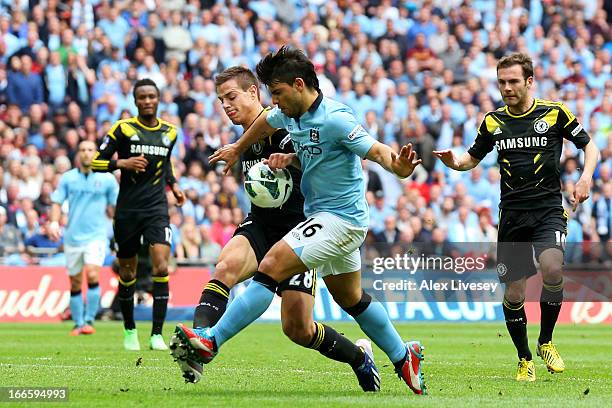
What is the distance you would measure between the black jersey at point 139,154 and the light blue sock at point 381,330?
5.58 metres

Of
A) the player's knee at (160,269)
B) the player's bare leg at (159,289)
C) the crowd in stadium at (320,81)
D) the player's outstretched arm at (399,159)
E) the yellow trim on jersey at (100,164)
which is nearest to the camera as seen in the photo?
the player's outstretched arm at (399,159)

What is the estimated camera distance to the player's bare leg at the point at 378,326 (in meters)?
8.66

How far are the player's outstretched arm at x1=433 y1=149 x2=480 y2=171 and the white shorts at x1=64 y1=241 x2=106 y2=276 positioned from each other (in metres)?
8.11

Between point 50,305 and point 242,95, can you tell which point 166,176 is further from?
point 50,305

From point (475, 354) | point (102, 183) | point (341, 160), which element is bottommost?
point (475, 354)

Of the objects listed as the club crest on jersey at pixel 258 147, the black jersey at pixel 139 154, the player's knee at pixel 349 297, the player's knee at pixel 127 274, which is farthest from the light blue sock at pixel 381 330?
the player's knee at pixel 127 274

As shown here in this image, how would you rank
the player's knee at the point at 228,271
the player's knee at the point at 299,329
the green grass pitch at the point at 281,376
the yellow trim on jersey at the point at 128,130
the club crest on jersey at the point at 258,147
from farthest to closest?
the yellow trim on jersey at the point at 128,130, the club crest on jersey at the point at 258,147, the player's knee at the point at 228,271, the player's knee at the point at 299,329, the green grass pitch at the point at 281,376

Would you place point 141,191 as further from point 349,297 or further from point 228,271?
point 349,297

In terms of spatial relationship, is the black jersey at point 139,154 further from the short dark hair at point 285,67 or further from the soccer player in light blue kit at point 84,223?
the short dark hair at point 285,67

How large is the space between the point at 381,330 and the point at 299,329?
0.60 m

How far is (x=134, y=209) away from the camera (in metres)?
14.0

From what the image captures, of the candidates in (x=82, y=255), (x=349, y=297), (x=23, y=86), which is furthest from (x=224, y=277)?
(x=23, y=86)

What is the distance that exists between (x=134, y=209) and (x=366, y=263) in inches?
282

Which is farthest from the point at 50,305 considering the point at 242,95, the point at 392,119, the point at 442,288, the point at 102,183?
the point at 242,95
